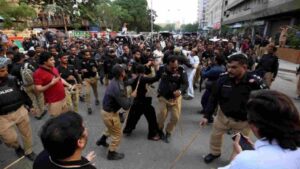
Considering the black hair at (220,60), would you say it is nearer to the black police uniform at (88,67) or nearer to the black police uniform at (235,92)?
the black police uniform at (235,92)

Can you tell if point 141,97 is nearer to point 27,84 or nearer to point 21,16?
point 27,84

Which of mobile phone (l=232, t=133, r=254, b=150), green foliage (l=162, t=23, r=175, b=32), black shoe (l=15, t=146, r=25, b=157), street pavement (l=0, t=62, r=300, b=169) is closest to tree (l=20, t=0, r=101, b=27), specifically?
street pavement (l=0, t=62, r=300, b=169)

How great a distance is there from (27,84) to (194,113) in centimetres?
455

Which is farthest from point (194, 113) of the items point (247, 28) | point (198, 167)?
point (247, 28)

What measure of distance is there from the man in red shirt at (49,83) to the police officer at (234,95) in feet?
9.31

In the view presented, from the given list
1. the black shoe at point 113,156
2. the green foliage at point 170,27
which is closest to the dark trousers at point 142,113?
the black shoe at point 113,156

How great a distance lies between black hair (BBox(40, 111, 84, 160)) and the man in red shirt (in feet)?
11.1

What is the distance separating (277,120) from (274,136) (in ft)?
0.31

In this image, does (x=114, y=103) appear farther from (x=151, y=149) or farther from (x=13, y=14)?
(x=13, y=14)

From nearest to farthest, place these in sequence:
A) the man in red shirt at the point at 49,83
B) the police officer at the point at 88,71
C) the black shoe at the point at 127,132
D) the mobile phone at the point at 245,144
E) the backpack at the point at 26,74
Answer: the mobile phone at the point at 245,144
the man in red shirt at the point at 49,83
the black shoe at the point at 127,132
the backpack at the point at 26,74
the police officer at the point at 88,71

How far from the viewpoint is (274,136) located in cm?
168

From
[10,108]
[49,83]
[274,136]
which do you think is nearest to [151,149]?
[49,83]

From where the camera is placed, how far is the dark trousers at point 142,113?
616 cm

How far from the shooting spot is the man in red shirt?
207 inches
